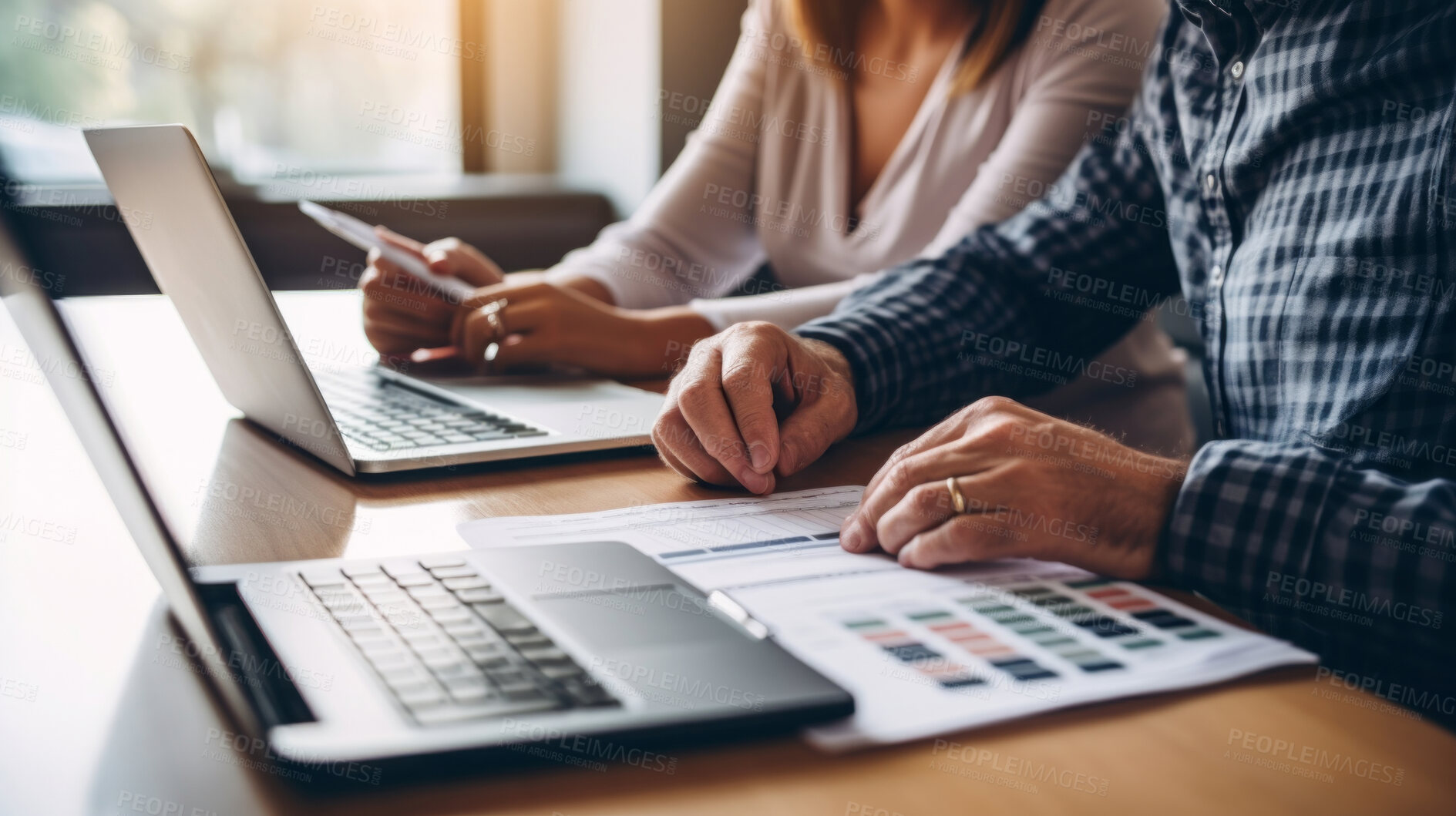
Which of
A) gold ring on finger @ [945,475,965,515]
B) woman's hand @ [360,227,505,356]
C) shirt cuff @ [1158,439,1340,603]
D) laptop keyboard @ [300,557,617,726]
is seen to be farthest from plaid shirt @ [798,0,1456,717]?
woman's hand @ [360,227,505,356]

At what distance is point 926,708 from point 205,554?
0.38 m

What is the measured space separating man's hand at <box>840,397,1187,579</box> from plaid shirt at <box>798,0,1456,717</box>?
2cm

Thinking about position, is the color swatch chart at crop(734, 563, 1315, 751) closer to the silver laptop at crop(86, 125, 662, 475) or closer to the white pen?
the silver laptop at crop(86, 125, 662, 475)

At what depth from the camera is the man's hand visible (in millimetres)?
569

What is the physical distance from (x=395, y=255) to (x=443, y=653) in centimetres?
76

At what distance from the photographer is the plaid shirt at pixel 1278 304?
1.81 feet

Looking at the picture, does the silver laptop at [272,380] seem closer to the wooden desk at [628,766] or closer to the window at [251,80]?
the wooden desk at [628,766]

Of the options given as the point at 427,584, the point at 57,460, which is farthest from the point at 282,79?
the point at 427,584

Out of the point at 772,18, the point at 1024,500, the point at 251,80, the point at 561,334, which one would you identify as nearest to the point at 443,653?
A: the point at 1024,500

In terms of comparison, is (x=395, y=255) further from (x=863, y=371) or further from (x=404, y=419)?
(x=863, y=371)

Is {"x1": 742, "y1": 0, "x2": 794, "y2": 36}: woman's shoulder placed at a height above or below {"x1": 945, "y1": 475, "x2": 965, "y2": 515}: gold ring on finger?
above

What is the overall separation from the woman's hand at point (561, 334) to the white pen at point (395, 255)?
0.14ft

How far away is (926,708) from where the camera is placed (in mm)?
412

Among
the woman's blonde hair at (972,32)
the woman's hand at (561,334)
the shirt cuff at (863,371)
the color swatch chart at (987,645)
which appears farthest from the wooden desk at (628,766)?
the woman's blonde hair at (972,32)
